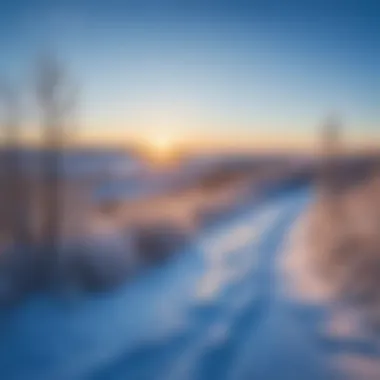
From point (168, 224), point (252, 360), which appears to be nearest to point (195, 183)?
point (168, 224)

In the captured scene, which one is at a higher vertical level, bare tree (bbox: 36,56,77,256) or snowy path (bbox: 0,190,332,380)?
bare tree (bbox: 36,56,77,256)

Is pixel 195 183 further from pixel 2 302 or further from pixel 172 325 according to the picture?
pixel 2 302

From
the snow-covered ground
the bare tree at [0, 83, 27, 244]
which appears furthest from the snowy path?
the bare tree at [0, 83, 27, 244]

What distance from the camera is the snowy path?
1658 millimetres

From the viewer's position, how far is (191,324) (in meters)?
1.70

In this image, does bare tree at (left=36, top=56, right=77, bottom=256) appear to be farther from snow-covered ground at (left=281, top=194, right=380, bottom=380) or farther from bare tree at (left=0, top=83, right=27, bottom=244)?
snow-covered ground at (left=281, top=194, right=380, bottom=380)

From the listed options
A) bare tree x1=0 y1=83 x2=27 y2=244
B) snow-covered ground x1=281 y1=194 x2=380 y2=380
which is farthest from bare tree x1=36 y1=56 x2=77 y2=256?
snow-covered ground x1=281 y1=194 x2=380 y2=380

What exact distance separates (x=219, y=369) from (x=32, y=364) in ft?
1.92

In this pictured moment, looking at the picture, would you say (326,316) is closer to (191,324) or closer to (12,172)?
(191,324)

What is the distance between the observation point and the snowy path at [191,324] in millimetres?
1658

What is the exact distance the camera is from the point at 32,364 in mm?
1655

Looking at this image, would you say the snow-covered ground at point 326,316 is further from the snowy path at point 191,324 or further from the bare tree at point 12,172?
the bare tree at point 12,172

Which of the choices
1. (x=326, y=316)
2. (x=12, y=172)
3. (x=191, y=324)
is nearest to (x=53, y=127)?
(x=12, y=172)

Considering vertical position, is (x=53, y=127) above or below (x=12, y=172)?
above
